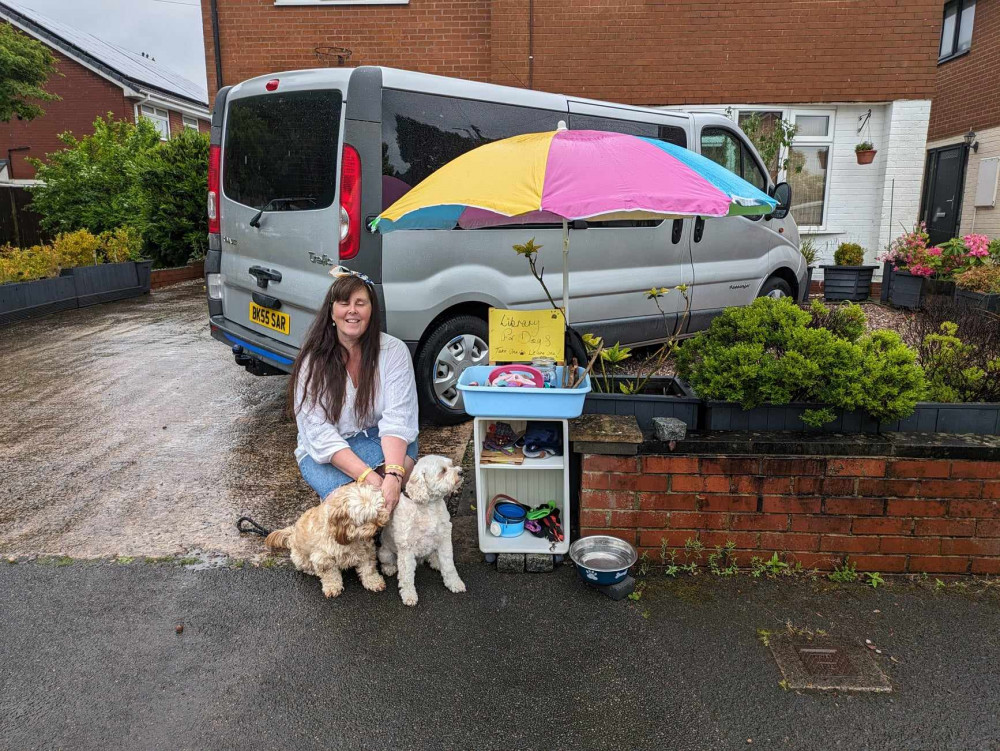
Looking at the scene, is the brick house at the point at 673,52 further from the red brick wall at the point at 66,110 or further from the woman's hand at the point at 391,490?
the red brick wall at the point at 66,110

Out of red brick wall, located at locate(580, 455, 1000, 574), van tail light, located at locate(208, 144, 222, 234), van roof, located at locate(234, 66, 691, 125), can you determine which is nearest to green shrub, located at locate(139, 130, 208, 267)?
van tail light, located at locate(208, 144, 222, 234)

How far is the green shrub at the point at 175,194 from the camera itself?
46.0 feet

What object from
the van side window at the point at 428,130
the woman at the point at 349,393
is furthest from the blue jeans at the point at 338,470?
the van side window at the point at 428,130

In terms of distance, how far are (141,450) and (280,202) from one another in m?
1.99

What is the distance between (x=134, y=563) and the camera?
139 inches

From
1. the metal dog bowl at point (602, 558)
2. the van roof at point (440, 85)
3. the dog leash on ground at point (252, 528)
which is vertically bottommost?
the dog leash on ground at point (252, 528)

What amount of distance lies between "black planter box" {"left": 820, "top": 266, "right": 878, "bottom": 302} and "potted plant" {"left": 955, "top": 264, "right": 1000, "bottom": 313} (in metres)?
1.32

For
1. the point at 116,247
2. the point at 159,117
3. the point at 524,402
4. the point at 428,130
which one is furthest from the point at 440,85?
the point at 159,117

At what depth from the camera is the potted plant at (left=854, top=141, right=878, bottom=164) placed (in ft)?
34.2

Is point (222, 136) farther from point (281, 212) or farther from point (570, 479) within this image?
point (570, 479)

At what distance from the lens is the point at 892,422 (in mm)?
3320

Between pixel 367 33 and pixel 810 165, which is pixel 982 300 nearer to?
pixel 810 165

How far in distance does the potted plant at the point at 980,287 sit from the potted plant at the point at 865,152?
2414 millimetres

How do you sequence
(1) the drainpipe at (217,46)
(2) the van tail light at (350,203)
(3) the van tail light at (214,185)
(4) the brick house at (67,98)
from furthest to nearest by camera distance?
(4) the brick house at (67,98) → (1) the drainpipe at (217,46) → (3) the van tail light at (214,185) → (2) the van tail light at (350,203)
